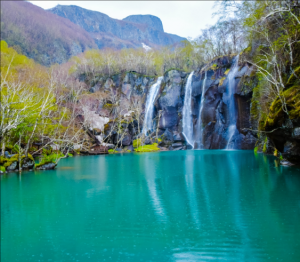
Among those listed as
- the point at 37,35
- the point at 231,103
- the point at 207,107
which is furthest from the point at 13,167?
the point at 37,35

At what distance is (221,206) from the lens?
855cm

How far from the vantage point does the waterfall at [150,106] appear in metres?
44.7

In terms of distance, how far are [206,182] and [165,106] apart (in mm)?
31058

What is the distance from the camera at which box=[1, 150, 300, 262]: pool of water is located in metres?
5.56

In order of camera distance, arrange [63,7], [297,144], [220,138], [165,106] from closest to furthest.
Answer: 1. [297,144]
2. [220,138]
3. [165,106]
4. [63,7]

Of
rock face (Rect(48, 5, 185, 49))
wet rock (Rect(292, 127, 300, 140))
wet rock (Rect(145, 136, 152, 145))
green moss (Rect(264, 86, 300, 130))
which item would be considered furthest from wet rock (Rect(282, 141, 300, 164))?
rock face (Rect(48, 5, 185, 49))

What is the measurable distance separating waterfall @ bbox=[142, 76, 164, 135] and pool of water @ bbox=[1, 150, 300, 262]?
104 ft

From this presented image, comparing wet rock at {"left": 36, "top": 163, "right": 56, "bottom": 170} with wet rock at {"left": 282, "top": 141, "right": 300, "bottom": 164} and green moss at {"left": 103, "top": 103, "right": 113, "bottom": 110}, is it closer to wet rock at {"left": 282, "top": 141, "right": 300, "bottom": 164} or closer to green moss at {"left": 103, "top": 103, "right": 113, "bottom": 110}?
wet rock at {"left": 282, "top": 141, "right": 300, "bottom": 164}

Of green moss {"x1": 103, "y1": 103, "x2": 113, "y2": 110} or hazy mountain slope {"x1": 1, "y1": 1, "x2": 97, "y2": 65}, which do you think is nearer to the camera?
green moss {"x1": 103, "y1": 103, "x2": 113, "y2": 110}

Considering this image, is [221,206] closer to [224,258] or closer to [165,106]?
[224,258]

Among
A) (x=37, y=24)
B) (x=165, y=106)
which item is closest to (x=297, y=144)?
(x=165, y=106)

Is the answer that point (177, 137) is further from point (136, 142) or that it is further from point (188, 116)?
point (136, 142)

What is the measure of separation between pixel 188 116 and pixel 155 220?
3392 centimetres

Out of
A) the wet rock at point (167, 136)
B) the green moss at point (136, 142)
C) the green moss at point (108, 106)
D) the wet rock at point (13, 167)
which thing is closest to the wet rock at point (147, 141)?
the green moss at point (136, 142)
